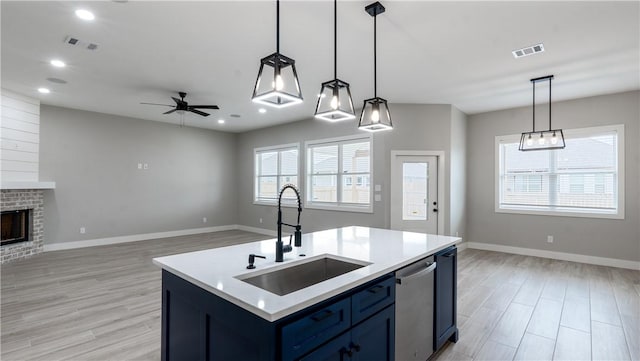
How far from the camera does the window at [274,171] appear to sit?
7.84m

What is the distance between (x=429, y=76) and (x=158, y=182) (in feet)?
21.5

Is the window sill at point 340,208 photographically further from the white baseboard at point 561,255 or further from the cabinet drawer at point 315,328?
the cabinet drawer at point 315,328

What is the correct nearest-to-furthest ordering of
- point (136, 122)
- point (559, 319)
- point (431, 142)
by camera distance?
point (559, 319), point (431, 142), point (136, 122)

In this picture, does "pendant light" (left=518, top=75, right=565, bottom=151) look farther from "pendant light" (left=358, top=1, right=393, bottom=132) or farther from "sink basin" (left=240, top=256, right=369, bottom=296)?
"sink basin" (left=240, top=256, right=369, bottom=296)

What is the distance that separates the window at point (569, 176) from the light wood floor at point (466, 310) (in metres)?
1.07

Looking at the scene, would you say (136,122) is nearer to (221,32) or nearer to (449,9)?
(221,32)

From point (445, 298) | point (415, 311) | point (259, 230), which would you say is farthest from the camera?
point (259, 230)

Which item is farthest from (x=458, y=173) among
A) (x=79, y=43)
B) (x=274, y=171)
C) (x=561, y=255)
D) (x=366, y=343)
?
(x=79, y=43)

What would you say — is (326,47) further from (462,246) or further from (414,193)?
(462,246)

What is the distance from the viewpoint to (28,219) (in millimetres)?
5738

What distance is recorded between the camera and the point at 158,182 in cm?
768

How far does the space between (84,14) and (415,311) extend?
3780 millimetres

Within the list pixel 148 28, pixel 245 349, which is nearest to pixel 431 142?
pixel 148 28

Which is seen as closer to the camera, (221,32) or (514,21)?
(514,21)
